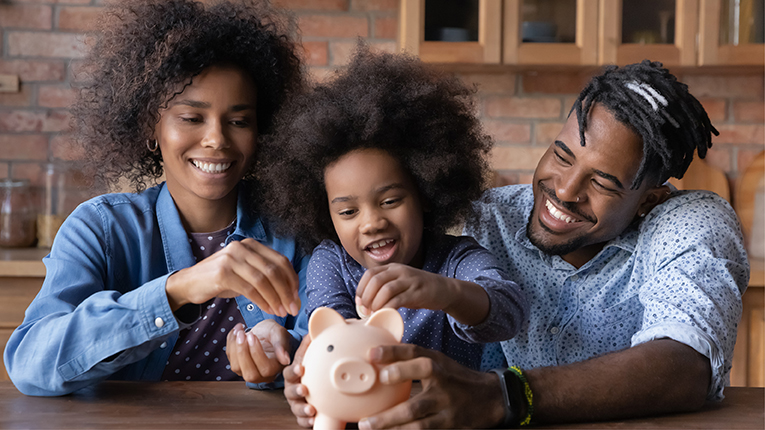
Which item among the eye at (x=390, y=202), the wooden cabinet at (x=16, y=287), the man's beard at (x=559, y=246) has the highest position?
the eye at (x=390, y=202)

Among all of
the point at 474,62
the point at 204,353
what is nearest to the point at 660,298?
the point at 204,353

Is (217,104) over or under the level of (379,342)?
over

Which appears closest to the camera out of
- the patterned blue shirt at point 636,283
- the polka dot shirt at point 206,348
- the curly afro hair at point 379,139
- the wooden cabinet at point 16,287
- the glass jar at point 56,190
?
the patterned blue shirt at point 636,283

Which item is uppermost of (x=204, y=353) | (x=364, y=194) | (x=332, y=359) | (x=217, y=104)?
(x=217, y=104)

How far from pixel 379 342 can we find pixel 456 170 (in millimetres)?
472

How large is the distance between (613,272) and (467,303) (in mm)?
497

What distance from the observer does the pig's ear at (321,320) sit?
818mm

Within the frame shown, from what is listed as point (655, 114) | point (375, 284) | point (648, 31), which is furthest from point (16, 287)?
point (648, 31)

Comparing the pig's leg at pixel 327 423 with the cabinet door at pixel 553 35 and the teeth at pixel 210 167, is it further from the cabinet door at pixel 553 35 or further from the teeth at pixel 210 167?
the cabinet door at pixel 553 35

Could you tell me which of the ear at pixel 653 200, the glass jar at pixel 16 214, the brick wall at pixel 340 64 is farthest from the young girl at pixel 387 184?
the glass jar at pixel 16 214

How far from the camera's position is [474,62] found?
8.26 ft

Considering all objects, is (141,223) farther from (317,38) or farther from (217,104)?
(317,38)

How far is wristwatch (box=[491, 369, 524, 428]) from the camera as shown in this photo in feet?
2.78

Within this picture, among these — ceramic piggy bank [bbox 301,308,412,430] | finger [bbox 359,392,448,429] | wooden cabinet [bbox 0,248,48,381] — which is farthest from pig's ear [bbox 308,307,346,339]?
wooden cabinet [bbox 0,248,48,381]
